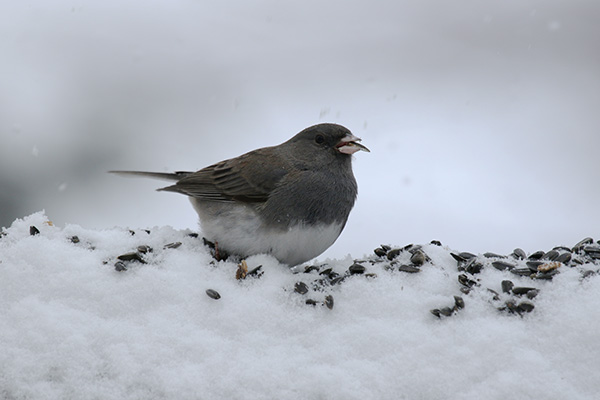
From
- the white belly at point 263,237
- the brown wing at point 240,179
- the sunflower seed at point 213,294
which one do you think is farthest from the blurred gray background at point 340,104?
the sunflower seed at point 213,294

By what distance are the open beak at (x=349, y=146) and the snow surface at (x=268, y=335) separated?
2.79 feet

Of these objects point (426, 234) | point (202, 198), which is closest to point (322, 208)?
point (202, 198)

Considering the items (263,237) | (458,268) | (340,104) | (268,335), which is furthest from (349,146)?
(340,104)

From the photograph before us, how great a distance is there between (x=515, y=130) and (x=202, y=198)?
419 centimetres

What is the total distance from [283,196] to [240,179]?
295mm

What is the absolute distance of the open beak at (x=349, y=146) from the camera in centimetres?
318

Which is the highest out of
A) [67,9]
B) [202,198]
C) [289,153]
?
[67,9]

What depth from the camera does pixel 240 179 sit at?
314cm

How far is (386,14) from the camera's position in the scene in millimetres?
7156

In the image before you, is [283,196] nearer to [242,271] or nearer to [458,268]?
[242,271]

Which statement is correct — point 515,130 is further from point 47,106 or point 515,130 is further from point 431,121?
point 47,106

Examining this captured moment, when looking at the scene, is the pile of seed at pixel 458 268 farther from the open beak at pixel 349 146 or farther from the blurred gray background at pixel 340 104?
the blurred gray background at pixel 340 104

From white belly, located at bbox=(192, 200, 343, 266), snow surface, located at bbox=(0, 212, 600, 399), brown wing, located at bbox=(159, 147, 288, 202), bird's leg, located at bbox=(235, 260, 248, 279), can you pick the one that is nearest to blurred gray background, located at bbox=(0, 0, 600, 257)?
brown wing, located at bbox=(159, 147, 288, 202)

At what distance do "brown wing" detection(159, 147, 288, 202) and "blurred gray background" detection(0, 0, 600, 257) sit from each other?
1.81 meters
